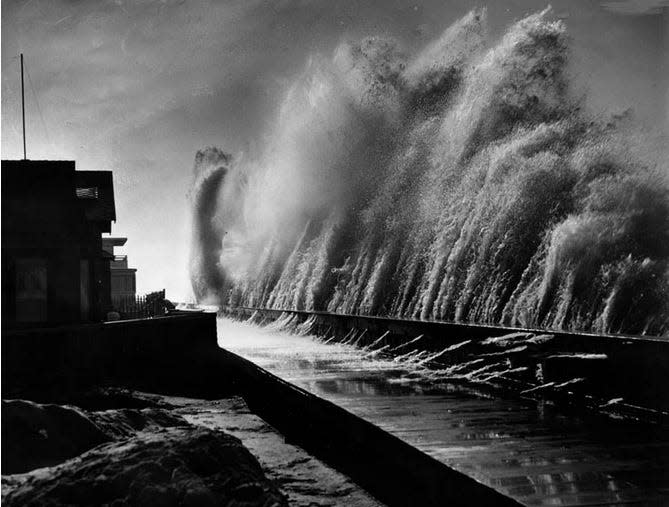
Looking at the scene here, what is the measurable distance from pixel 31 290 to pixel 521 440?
14.5m

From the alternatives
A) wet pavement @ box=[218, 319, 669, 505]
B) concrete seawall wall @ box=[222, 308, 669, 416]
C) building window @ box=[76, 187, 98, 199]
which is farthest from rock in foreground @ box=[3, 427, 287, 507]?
building window @ box=[76, 187, 98, 199]

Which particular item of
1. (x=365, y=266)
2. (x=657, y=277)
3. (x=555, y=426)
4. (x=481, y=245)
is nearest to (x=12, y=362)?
(x=555, y=426)

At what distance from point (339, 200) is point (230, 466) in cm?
2714

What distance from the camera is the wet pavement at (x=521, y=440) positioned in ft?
11.0

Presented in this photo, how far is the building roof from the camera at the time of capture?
23484 millimetres

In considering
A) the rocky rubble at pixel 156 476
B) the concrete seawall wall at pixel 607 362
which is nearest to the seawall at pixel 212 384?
the rocky rubble at pixel 156 476

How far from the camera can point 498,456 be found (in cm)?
400

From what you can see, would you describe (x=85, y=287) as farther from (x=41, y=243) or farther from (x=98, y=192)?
(x=98, y=192)

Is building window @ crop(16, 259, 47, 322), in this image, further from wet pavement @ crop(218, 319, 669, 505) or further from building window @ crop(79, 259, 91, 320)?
wet pavement @ crop(218, 319, 669, 505)

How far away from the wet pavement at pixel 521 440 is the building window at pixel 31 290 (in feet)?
36.5

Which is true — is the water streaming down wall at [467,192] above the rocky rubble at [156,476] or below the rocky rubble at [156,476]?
above

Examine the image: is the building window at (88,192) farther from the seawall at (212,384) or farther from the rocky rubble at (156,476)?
the rocky rubble at (156,476)

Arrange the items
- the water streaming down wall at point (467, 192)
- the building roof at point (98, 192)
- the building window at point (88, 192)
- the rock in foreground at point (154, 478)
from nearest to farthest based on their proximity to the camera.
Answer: the rock in foreground at point (154, 478) < the water streaming down wall at point (467, 192) < the building window at point (88, 192) < the building roof at point (98, 192)

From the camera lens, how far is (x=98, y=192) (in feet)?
79.0
